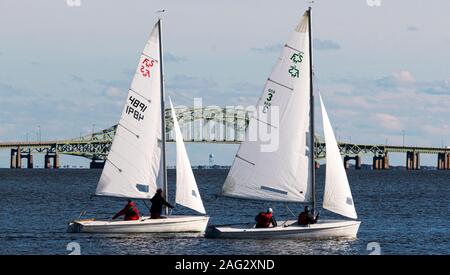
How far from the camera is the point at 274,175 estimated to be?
39.1 m

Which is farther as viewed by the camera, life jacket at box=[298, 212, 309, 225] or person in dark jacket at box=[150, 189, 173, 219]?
person in dark jacket at box=[150, 189, 173, 219]

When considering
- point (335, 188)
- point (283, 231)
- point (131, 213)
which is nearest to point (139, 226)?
point (131, 213)

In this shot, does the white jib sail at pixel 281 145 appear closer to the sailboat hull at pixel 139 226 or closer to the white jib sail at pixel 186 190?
the sailboat hull at pixel 139 226

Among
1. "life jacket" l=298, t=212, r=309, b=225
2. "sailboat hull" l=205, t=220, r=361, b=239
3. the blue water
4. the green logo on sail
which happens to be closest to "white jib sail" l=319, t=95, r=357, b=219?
"sailboat hull" l=205, t=220, r=361, b=239

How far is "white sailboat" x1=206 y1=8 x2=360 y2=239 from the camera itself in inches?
1494

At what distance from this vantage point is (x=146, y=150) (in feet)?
140

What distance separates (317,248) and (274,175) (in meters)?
3.62

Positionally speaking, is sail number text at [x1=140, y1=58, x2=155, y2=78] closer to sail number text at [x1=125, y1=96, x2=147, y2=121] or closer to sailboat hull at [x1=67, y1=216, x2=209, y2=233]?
sail number text at [x1=125, y1=96, x2=147, y2=121]

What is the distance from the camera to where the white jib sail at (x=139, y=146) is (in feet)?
138

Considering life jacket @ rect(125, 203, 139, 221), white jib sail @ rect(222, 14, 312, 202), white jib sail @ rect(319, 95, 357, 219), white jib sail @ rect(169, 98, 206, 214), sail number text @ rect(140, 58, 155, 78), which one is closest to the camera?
white jib sail @ rect(222, 14, 312, 202)

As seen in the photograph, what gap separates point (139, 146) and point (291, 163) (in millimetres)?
6460
